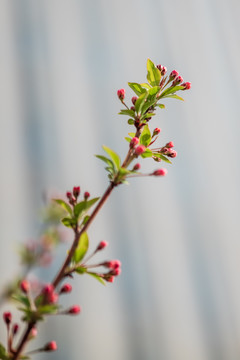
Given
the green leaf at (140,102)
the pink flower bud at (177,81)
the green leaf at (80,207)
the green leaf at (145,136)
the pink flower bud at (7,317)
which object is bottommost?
the pink flower bud at (7,317)

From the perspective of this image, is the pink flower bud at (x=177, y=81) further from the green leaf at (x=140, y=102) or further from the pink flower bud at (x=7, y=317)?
the pink flower bud at (x=7, y=317)

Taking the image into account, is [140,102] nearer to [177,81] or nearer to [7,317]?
A: [177,81]

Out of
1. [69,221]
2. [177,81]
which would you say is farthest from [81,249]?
[177,81]

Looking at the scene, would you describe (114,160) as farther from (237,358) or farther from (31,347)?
(237,358)

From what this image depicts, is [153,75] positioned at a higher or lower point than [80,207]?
higher

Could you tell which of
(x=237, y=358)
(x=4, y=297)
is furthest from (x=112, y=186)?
(x=237, y=358)

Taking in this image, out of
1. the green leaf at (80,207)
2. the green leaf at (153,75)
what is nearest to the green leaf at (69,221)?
the green leaf at (80,207)

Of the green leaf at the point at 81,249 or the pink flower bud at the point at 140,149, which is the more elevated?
the pink flower bud at the point at 140,149

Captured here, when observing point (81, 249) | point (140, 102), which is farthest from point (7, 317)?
point (140, 102)

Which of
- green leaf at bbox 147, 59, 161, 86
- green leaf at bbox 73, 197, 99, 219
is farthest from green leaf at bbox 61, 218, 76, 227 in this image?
green leaf at bbox 147, 59, 161, 86
